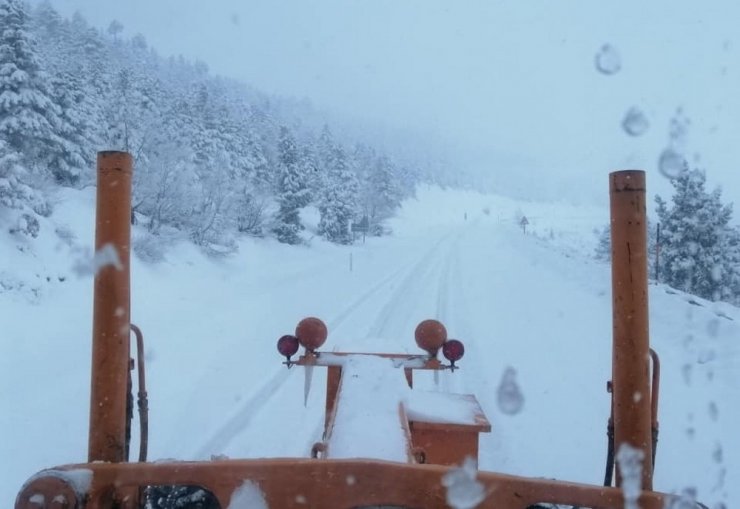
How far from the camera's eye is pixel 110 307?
62.3 inches

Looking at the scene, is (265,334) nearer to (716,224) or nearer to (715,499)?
(715,499)

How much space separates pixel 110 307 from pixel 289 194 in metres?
30.3

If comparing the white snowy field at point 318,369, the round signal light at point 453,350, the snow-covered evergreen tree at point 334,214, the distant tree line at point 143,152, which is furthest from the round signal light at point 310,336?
the snow-covered evergreen tree at point 334,214

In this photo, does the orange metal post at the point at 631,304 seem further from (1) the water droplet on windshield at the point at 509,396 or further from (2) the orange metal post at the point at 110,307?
(1) the water droplet on windshield at the point at 509,396

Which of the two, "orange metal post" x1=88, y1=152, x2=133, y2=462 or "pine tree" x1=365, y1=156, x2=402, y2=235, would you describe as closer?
"orange metal post" x1=88, y1=152, x2=133, y2=462

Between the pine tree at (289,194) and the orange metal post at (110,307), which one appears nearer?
the orange metal post at (110,307)

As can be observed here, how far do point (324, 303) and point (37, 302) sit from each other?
17.9ft

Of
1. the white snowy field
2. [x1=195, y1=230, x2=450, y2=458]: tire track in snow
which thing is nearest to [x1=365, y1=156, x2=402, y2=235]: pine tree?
the white snowy field

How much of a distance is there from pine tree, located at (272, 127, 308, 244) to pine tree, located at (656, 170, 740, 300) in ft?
61.1

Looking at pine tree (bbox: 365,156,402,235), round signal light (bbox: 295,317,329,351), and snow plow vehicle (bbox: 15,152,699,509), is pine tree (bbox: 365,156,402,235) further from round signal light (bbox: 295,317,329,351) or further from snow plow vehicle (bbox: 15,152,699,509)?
snow plow vehicle (bbox: 15,152,699,509)

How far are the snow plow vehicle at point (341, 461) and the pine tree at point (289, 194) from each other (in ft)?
94.8

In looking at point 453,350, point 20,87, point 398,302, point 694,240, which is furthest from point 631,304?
point 694,240

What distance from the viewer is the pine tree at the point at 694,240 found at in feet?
81.8

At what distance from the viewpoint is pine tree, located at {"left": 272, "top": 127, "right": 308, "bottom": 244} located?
30672 mm
